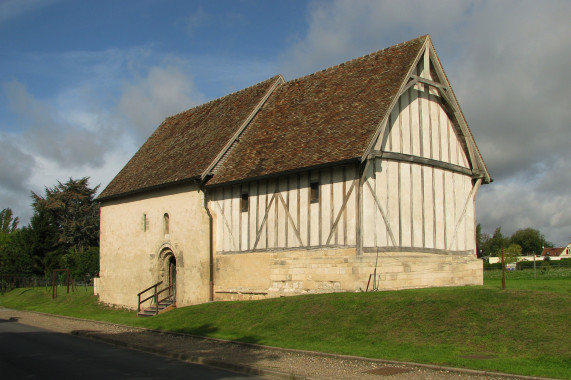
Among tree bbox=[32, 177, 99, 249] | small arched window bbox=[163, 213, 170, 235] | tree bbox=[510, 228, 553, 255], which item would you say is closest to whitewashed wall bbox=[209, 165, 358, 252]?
small arched window bbox=[163, 213, 170, 235]

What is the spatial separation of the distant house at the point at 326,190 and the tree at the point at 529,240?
110 m

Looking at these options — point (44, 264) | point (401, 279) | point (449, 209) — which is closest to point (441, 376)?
point (401, 279)

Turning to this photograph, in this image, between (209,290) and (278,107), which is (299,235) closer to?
(209,290)

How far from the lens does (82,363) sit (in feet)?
45.5

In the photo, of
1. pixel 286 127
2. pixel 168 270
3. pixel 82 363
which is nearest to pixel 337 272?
pixel 286 127

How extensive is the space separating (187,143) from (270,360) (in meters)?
18.7

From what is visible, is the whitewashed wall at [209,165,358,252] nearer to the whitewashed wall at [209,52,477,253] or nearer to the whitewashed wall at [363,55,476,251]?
the whitewashed wall at [209,52,477,253]

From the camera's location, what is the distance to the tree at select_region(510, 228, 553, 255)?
126188 mm

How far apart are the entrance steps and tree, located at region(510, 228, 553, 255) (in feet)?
370

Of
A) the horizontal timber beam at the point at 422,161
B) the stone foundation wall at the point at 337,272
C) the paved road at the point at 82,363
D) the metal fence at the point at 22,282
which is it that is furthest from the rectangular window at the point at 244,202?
the metal fence at the point at 22,282

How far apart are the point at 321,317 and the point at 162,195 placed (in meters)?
13.9

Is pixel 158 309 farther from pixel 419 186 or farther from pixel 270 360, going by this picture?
pixel 270 360

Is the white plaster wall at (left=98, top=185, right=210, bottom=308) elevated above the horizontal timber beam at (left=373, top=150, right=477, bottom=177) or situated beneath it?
situated beneath

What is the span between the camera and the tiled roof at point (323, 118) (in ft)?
69.0
